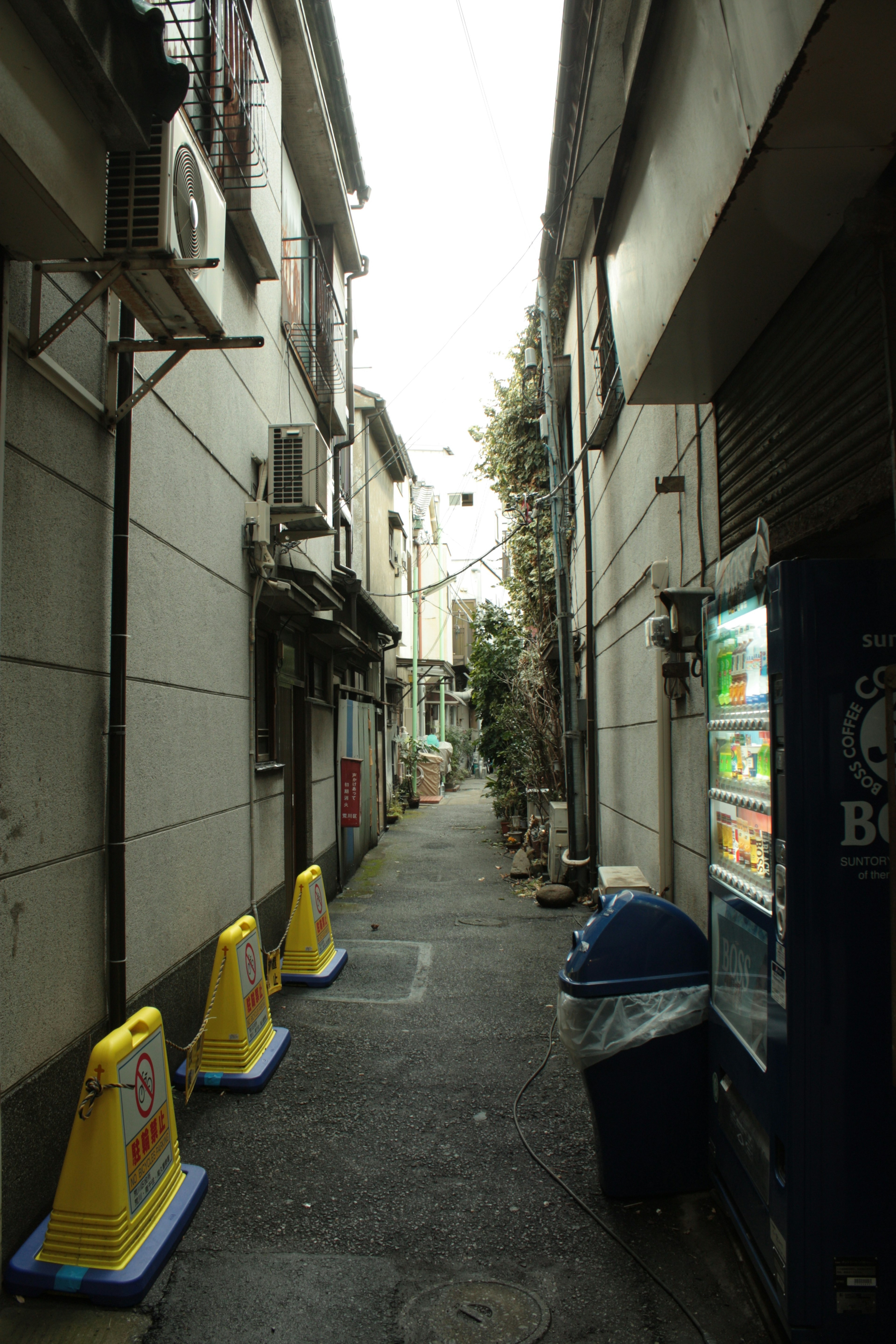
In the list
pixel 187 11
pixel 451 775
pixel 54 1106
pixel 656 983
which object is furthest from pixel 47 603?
pixel 451 775

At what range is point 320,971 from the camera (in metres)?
6.12

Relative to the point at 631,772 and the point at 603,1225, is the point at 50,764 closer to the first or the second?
the point at 603,1225

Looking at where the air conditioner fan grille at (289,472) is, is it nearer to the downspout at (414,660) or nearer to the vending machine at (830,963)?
the vending machine at (830,963)

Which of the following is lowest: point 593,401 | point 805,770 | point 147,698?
point 805,770

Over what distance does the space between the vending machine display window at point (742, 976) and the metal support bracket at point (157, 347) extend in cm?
302

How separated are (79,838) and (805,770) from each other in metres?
2.74

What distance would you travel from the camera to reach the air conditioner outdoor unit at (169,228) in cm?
302

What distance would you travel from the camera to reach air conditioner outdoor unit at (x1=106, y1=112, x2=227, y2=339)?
3023 millimetres

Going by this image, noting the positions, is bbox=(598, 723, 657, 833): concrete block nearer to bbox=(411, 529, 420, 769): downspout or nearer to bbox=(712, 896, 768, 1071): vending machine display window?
bbox=(712, 896, 768, 1071): vending machine display window

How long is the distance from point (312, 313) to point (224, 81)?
3.56 meters

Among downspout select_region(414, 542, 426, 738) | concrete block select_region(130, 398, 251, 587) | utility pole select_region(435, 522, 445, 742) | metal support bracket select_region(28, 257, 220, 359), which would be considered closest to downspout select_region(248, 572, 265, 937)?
concrete block select_region(130, 398, 251, 587)

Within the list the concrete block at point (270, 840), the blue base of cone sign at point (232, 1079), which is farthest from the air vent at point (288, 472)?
the blue base of cone sign at point (232, 1079)

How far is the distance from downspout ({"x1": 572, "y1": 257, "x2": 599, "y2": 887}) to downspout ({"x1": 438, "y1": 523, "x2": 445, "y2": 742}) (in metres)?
16.7

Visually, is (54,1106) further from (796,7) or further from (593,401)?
(593,401)
